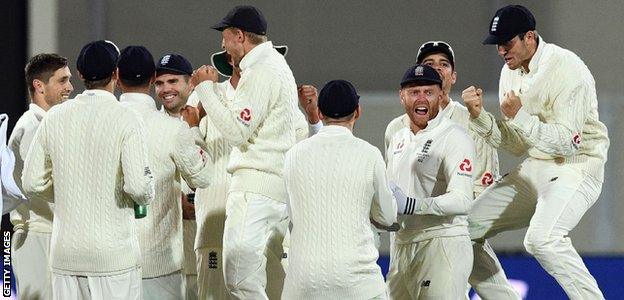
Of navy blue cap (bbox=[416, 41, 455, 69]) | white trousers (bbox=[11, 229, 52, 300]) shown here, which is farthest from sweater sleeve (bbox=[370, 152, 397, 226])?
white trousers (bbox=[11, 229, 52, 300])

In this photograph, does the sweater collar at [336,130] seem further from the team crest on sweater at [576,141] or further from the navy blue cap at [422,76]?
the team crest on sweater at [576,141]

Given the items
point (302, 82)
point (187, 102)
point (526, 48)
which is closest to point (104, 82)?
point (187, 102)

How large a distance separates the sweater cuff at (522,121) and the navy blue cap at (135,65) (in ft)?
5.99

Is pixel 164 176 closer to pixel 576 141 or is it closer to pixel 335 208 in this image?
pixel 335 208

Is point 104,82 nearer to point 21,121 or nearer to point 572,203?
point 21,121

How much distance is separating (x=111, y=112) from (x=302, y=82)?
15.5 ft

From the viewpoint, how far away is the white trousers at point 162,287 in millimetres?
6508

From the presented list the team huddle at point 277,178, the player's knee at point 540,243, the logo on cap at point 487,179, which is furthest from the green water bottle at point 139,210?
the logo on cap at point 487,179

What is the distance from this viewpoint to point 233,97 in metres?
6.84

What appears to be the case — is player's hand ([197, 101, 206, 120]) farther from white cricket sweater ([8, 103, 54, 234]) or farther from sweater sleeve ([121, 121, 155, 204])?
sweater sleeve ([121, 121, 155, 204])

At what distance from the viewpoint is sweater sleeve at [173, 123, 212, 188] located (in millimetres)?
6398

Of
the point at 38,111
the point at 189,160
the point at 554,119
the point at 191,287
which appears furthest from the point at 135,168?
the point at 554,119

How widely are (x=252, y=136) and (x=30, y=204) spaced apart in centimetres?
116

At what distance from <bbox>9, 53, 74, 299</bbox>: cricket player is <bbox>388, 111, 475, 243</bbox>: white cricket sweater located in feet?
5.69
